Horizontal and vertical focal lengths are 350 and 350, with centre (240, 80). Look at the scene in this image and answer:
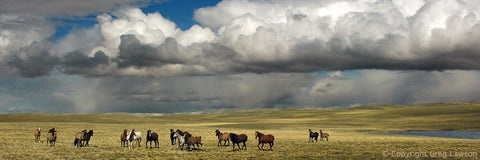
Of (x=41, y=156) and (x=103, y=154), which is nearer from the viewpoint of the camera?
(x=41, y=156)

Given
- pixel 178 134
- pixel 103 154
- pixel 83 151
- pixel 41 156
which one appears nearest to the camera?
pixel 41 156

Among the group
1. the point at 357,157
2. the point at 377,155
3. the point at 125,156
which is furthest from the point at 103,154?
the point at 377,155

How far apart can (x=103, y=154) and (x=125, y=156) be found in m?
2.12

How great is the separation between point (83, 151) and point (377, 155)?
21.2 m

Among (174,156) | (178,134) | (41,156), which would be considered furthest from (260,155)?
(41,156)

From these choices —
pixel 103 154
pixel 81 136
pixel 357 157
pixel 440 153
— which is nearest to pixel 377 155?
pixel 357 157

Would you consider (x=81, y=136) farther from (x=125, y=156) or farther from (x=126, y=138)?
(x=125, y=156)

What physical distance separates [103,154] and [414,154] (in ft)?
71.7

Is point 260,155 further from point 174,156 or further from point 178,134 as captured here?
point 178,134

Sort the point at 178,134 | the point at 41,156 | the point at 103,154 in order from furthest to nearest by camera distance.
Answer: the point at 178,134, the point at 103,154, the point at 41,156

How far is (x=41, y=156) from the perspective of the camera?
75.3 feet

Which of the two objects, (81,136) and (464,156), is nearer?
(464,156)

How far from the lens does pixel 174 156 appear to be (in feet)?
77.0

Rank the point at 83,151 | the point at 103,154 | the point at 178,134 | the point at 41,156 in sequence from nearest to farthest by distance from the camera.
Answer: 1. the point at 41,156
2. the point at 103,154
3. the point at 83,151
4. the point at 178,134
